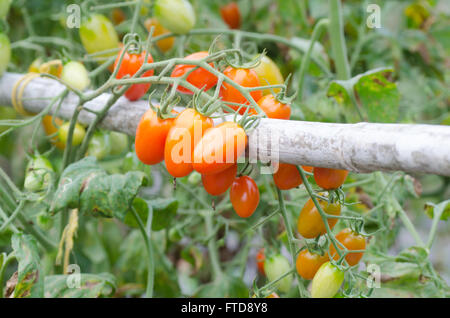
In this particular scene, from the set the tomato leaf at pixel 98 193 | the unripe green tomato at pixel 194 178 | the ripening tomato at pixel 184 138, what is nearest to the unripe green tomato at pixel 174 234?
the unripe green tomato at pixel 194 178

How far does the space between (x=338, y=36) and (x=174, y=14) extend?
16.0 inches

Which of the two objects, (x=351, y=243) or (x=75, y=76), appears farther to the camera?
(x=75, y=76)

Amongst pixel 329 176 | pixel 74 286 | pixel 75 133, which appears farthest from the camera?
pixel 75 133

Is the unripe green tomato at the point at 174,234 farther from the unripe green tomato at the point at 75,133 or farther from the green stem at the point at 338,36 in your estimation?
the green stem at the point at 338,36

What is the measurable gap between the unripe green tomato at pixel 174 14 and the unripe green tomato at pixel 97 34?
0.44 feet

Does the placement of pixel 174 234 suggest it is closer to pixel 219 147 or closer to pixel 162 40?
pixel 162 40

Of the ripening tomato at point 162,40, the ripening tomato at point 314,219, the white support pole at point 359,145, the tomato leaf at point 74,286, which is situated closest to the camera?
the white support pole at point 359,145

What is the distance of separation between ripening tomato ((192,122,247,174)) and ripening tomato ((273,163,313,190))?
0.11m

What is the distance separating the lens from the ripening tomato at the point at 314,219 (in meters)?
0.73

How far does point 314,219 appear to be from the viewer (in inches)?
28.9

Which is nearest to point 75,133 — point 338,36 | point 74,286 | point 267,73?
point 74,286

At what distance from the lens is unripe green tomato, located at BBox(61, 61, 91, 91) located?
1.08m

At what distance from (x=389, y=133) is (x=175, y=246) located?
4.07 ft
